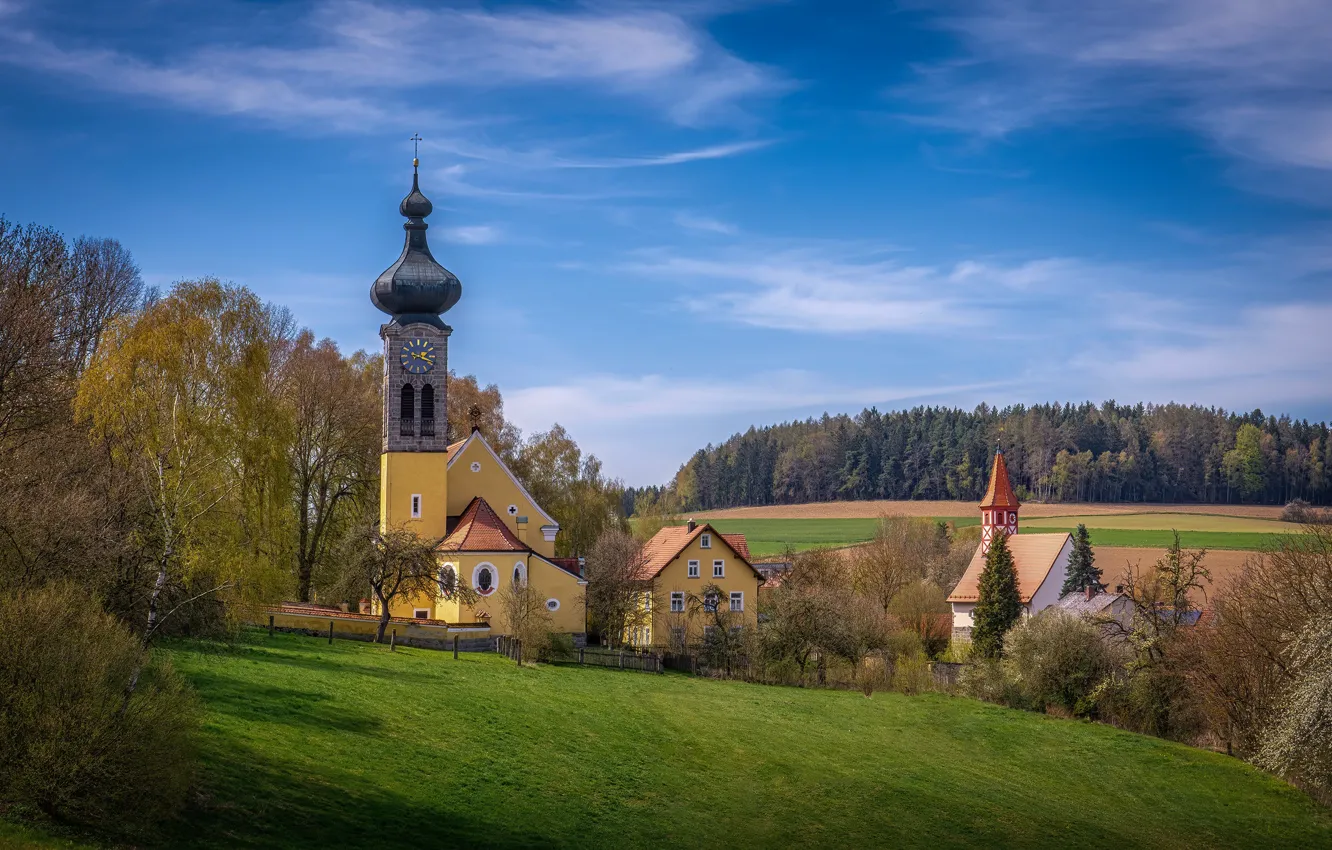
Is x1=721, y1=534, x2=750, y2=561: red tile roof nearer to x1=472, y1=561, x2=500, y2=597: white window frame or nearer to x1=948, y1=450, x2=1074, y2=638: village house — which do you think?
x1=948, y1=450, x2=1074, y2=638: village house

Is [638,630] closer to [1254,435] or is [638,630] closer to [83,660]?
[83,660]

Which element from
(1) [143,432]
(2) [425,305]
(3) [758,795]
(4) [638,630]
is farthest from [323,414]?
(3) [758,795]

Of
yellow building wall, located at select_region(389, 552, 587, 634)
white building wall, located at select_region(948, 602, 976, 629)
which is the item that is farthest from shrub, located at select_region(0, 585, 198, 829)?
white building wall, located at select_region(948, 602, 976, 629)

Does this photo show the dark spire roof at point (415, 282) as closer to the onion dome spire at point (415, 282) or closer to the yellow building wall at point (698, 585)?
the onion dome spire at point (415, 282)

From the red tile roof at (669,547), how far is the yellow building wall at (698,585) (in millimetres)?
205

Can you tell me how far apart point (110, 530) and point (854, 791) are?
1469 centimetres

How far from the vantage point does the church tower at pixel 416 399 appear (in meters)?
47.0

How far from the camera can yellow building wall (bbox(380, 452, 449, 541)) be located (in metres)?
46.9

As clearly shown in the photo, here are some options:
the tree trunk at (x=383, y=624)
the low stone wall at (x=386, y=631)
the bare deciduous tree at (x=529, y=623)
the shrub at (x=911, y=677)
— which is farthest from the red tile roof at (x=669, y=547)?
the tree trunk at (x=383, y=624)

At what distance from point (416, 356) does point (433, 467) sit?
4.03 m

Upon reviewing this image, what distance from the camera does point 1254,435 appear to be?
377ft

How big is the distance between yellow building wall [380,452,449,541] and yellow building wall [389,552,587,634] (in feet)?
9.86

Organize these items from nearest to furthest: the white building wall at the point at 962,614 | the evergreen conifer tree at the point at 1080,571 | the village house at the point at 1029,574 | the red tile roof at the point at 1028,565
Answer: the village house at the point at 1029,574 < the white building wall at the point at 962,614 < the red tile roof at the point at 1028,565 < the evergreen conifer tree at the point at 1080,571

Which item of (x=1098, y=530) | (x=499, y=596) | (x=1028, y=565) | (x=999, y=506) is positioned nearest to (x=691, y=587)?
(x=499, y=596)
